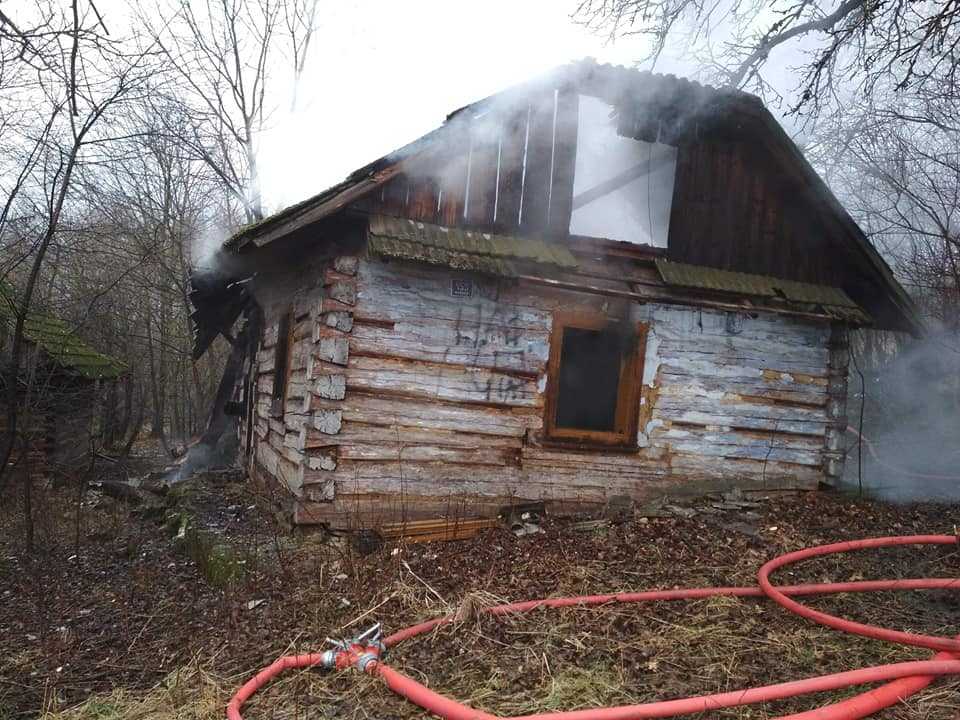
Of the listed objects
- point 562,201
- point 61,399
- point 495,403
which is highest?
point 562,201

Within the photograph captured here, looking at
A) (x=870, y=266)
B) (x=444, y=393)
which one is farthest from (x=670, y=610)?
(x=870, y=266)

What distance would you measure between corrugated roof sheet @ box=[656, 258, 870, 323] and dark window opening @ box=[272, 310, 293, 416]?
4.76 metres

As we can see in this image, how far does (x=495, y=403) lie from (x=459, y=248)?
5.59 ft

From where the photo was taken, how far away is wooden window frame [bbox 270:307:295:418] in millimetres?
8664

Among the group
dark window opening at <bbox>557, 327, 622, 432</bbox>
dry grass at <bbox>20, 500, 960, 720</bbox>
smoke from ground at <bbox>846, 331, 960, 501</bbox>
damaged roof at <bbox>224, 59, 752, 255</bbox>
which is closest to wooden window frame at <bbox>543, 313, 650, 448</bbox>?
dark window opening at <bbox>557, 327, 622, 432</bbox>

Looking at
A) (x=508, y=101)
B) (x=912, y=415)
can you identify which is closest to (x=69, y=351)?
(x=508, y=101)

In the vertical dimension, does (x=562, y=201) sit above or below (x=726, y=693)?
above

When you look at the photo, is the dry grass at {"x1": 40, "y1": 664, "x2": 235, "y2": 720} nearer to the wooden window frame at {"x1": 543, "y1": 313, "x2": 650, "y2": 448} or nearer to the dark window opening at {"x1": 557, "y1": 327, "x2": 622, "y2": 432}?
the wooden window frame at {"x1": 543, "y1": 313, "x2": 650, "y2": 448}

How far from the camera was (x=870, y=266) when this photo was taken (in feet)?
29.3

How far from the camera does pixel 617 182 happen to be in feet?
27.0

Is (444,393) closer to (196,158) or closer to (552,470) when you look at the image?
(552,470)

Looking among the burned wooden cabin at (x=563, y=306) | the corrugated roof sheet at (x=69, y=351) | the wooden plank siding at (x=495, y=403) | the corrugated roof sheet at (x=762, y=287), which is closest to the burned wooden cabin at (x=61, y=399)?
the corrugated roof sheet at (x=69, y=351)

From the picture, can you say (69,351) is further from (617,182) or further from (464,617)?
(464,617)

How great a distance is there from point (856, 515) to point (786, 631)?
13.8 feet
